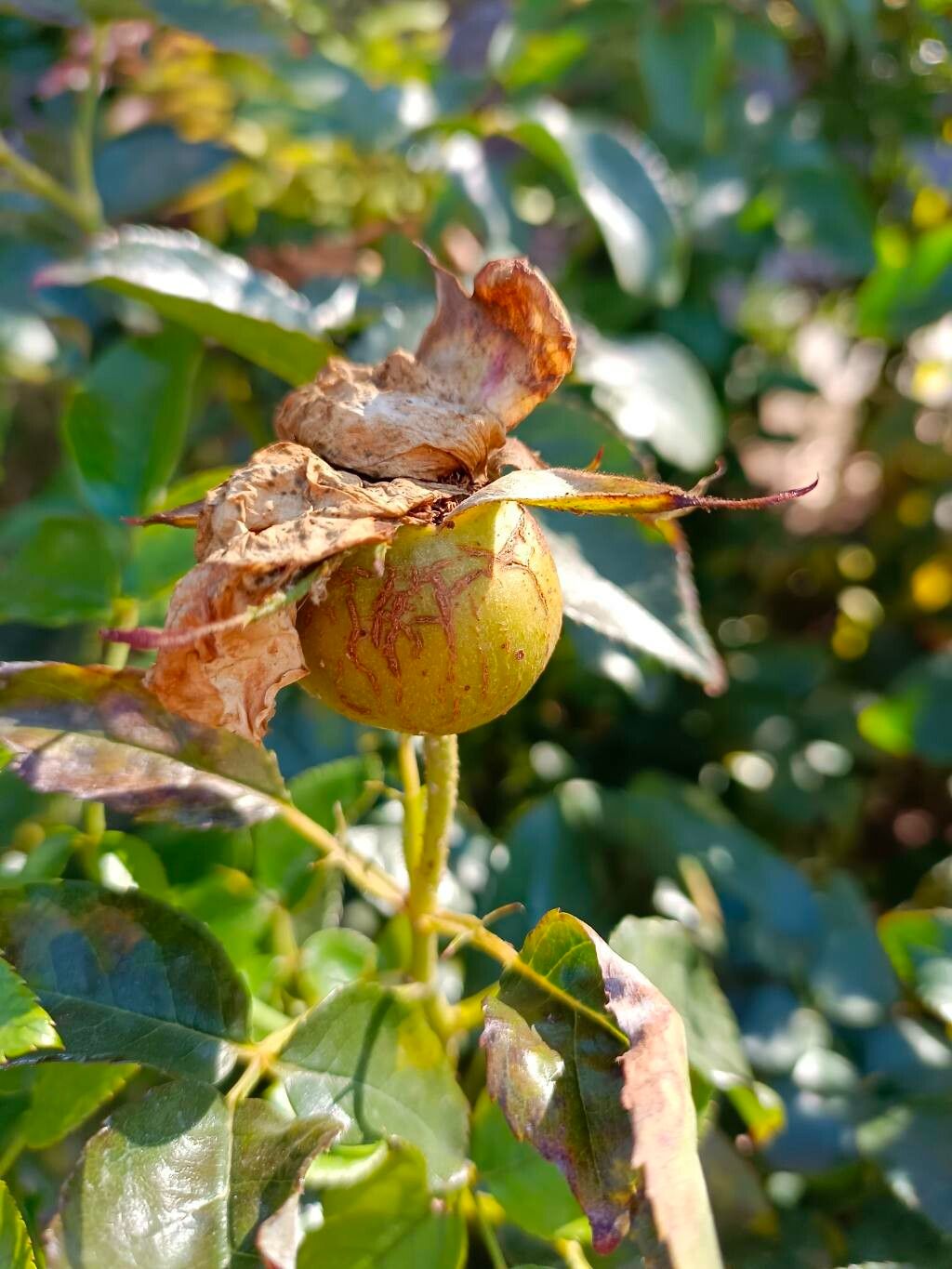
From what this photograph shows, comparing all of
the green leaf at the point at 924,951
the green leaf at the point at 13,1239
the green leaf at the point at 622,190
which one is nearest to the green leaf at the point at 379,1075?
the green leaf at the point at 13,1239

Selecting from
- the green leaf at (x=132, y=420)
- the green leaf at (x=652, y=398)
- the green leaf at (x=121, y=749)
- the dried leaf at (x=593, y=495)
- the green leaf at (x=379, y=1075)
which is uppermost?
the dried leaf at (x=593, y=495)

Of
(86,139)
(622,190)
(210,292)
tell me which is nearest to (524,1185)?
(210,292)

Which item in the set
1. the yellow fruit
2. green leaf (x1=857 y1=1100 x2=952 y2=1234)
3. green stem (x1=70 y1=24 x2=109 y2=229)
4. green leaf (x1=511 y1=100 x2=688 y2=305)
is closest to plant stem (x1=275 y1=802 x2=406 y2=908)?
the yellow fruit

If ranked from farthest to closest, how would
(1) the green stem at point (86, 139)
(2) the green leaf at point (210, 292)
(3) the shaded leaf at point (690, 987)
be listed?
(1) the green stem at point (86, 139)
(2) the green leaf at point (210, 292)
(3) the shaded leaf at point (690, 987)

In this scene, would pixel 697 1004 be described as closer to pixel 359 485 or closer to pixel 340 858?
pixel 340 858

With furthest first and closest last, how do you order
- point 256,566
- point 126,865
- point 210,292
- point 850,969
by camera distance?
point 850,969 < point 210,292 < point 126,865 < point 256,566

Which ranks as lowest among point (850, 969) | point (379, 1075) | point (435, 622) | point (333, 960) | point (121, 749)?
point (850, 969)

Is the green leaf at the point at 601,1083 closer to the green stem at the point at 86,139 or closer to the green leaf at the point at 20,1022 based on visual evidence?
the green leaf at the point at 20,1022
